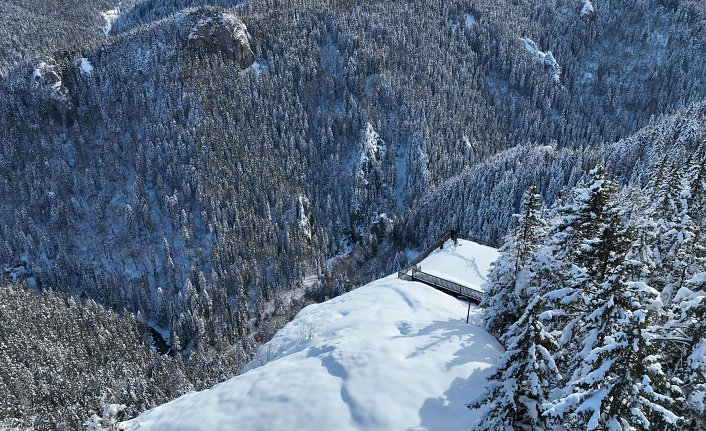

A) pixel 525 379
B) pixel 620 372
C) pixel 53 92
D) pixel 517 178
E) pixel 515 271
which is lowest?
pixel 517 178

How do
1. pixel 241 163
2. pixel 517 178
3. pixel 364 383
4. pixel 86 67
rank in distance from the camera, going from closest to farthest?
pixel 364 383, pixel 517 178, pixel 241 163, pixel 86 67

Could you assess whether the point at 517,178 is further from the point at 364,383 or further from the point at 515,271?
the point at 364,383

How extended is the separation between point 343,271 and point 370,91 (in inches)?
3345

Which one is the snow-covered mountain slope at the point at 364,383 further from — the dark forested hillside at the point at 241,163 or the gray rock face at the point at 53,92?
the gray rock face at the point at 53,92

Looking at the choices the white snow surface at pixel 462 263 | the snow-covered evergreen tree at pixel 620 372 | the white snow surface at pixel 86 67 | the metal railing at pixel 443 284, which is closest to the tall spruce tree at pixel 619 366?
the snow-covered evergreen tree at pixel 620 372

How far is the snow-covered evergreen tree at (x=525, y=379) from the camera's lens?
55.4 ft

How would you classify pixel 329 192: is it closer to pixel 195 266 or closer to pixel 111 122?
pixel 195 266

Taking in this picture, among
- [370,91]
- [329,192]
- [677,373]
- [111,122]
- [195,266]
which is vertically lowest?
[195,266]

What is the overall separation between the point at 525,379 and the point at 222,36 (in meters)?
191

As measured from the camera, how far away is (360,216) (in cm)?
16212

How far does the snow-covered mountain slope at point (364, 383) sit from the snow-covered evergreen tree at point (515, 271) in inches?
71.6

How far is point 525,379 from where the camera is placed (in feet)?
57.6

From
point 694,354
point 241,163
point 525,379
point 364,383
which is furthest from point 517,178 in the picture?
point 694,354

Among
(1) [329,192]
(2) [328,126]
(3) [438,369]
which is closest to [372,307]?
(3) [438,369]
